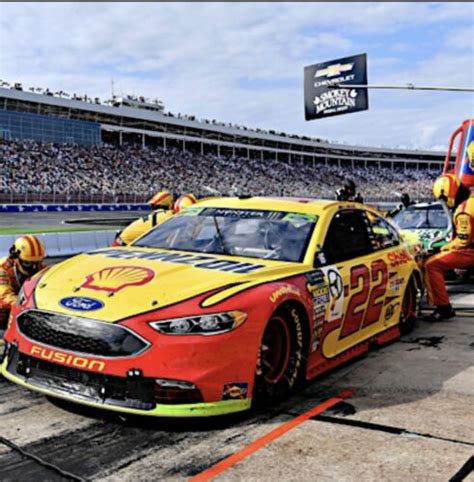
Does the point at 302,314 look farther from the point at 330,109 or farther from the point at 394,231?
the point at 330,109

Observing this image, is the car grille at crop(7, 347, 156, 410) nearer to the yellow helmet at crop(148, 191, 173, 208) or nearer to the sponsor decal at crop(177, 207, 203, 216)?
the sponsor decal at crop(177, 207, 203, 216)

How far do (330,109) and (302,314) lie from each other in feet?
59.4

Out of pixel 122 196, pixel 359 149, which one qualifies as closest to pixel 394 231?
pixel 122 196

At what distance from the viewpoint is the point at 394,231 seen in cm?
654

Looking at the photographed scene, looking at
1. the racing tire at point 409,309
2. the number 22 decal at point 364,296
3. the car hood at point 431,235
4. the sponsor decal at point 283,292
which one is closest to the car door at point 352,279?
the number 22 decal at point 364,296

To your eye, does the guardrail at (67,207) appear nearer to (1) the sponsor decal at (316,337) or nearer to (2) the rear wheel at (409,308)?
(2) the rear wheel at (409,308)

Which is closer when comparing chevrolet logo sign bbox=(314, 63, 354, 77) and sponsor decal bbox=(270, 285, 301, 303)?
sponsor decal bbox=(270, 285, 301, 303)

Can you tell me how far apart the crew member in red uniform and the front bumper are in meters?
4.43

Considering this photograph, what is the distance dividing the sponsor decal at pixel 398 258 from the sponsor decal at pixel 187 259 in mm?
2117

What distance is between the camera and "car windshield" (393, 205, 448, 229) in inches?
444

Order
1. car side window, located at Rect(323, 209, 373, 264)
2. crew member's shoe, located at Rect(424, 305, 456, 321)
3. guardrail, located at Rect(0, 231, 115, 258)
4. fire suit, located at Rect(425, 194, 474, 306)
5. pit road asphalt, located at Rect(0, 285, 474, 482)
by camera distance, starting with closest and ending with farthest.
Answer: pit road asphalt, located at Rect(0, 285, 474, 482)
car side window, located at Rect(323, 209, 373, 264)
fire suit, located at Rect(425, 194, 474, 306)
crew member's shoe, located at Rect(424, 305, 456, 321)
guardrail, located at Rect(0, 231, 115, 258)

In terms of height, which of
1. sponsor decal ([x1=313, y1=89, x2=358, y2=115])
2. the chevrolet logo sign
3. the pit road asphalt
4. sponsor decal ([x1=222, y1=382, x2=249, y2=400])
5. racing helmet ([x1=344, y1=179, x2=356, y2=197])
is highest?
the chevrolet logo sign

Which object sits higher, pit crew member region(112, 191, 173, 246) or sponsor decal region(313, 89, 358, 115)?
sponsor decal region(313, 89, 358, 115)

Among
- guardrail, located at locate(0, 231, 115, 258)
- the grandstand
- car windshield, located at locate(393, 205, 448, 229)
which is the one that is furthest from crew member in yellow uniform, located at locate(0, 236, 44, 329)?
the grandstand
